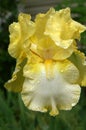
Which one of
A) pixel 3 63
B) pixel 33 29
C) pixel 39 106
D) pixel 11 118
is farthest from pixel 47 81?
pixel 3 63

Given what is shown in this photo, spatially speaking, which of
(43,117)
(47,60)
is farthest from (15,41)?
(43,117)

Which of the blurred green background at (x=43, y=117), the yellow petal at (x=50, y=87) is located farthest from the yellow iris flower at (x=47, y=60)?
the blurred green background at (x=43, y=117)

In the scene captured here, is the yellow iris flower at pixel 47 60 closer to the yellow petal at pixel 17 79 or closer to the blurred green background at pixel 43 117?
the yellow petal at pixel 17 79

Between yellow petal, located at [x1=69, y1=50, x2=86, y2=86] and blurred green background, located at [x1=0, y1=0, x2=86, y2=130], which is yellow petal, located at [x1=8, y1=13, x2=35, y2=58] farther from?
blurred green background, located at [x1=0, y1=0, x2=86, y2=130]

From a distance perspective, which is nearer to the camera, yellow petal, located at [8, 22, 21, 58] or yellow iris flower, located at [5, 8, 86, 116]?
yellow iris flower, located at [5, 8, 86, 116]

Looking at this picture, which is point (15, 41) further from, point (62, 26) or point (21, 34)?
point (62, 26)

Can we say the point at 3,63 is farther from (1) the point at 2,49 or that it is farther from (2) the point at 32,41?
(2) the point at 32,41

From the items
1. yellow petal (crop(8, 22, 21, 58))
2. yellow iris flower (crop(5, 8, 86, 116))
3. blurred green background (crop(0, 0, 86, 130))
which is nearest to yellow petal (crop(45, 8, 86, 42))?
yellow iris flower (crop(5, 8, 86, 116))

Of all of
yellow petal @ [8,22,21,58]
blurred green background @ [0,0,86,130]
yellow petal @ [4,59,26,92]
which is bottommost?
blurred green background @ [0,0,86,130]
